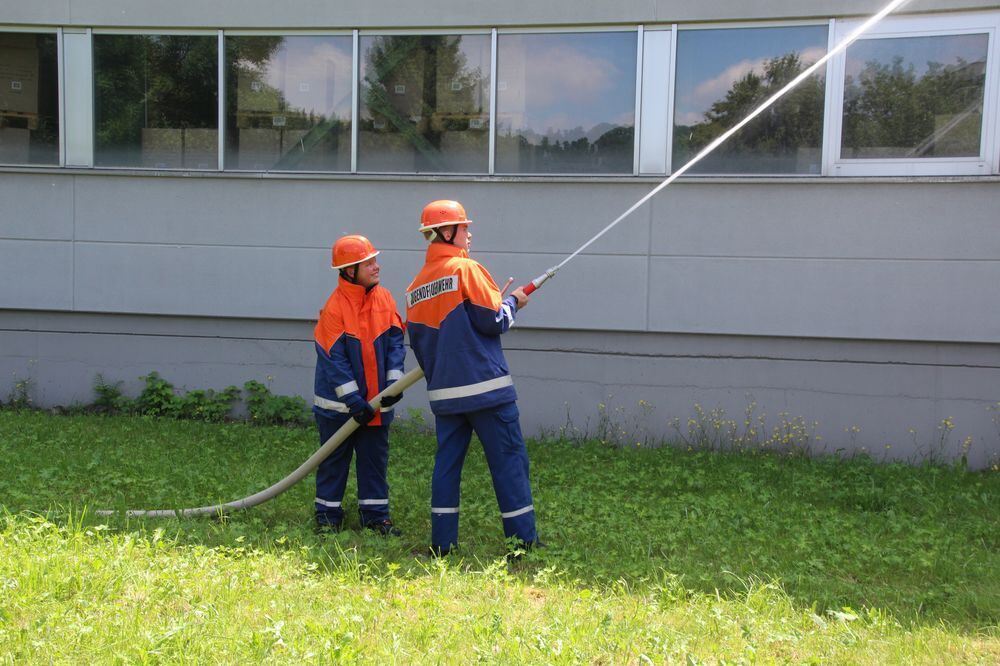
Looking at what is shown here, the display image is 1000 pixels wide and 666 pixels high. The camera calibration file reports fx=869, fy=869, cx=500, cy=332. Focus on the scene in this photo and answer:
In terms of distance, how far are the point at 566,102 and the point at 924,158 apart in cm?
326

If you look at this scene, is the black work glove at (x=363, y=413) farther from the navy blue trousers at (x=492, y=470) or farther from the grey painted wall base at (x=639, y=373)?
the grey painted wall base at (x=639, y=373)

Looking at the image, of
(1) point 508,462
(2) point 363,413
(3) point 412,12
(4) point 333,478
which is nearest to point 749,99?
(3) point 412,12

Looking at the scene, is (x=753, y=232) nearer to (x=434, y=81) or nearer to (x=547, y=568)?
(x=434, y=81)

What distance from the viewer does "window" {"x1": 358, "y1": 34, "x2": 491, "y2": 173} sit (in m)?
8.48

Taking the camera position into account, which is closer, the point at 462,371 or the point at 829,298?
the point at 462,371

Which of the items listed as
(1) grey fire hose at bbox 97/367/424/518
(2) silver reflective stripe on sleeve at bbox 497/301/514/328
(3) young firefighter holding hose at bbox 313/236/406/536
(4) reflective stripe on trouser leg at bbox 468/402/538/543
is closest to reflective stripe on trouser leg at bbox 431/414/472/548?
(4) reflective stripe on trouser leg at bbox 468/402/538/543

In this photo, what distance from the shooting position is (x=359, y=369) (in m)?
5.26

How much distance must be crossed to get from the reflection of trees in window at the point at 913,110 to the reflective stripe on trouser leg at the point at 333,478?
17.5 feet

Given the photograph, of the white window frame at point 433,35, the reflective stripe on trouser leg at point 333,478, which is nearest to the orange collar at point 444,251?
the reflective stripe on trouser leg at point 333,478

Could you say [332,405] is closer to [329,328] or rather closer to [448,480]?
[329,328]

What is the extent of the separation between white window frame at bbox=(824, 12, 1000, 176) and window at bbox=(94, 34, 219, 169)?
600 centimetres

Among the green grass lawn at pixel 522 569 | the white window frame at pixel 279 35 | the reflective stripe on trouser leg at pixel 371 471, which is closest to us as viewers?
the green grass lawn at pixel 522 569

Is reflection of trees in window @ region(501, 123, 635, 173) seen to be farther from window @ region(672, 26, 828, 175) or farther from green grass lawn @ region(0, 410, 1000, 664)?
green grass lawn @ region(0, 410, 1000, 664)

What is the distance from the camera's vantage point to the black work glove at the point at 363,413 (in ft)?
16.5
